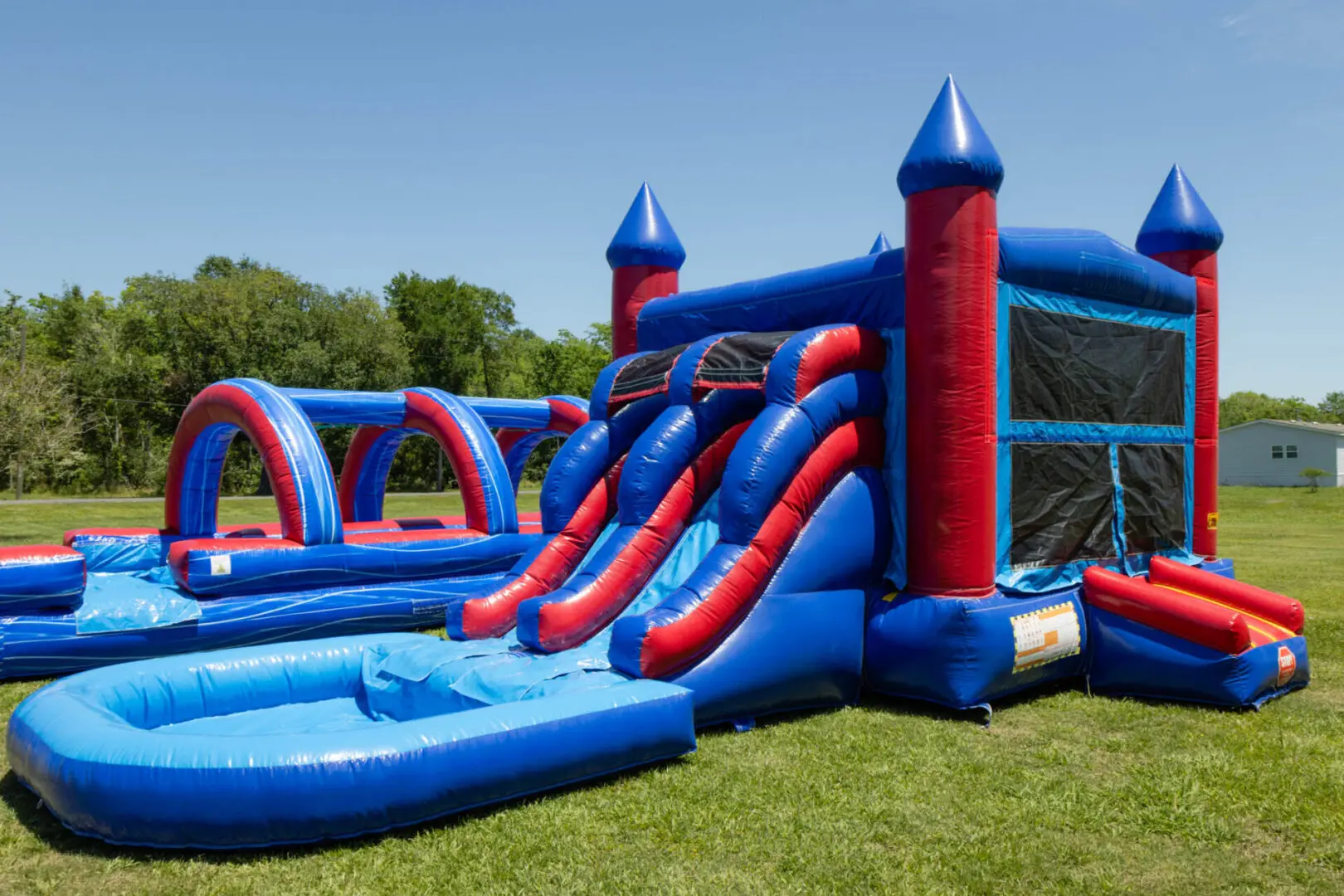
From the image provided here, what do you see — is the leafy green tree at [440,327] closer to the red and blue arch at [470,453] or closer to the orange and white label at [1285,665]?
the red and blue arch at [470,453]

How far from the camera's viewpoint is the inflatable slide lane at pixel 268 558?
6.80 meters

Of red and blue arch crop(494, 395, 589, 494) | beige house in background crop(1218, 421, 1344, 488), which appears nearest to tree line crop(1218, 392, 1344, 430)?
beige house in background crop(1218, 421, 1344, 488)

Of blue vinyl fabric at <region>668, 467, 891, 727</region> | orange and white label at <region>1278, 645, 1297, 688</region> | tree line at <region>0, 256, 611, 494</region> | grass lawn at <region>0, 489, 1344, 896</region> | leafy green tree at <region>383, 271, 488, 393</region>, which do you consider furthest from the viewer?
leafy green tree at <region>383, 271, 488, 393</region>

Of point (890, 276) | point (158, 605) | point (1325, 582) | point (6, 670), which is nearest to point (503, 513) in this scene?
point (158, 605)

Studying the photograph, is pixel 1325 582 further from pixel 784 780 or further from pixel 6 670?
pixel 6 670

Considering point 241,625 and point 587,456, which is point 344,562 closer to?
point 241,625

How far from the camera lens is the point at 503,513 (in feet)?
30.5

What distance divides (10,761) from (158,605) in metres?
3.04

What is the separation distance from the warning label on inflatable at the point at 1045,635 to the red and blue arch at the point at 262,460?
5.17 metres

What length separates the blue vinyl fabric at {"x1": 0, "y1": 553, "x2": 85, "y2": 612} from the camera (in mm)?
6598

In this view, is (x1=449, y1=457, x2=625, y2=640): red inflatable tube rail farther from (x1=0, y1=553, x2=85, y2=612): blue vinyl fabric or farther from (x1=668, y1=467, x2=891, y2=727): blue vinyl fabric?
(x1=0, y1=553, x2=85, y2=612): blue vinyl fabric

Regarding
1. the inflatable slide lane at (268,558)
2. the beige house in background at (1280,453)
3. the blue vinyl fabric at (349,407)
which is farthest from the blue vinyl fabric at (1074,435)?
the beige house in background at (1280,453)

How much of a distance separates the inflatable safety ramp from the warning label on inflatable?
186 millimetres

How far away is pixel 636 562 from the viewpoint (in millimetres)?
5977
